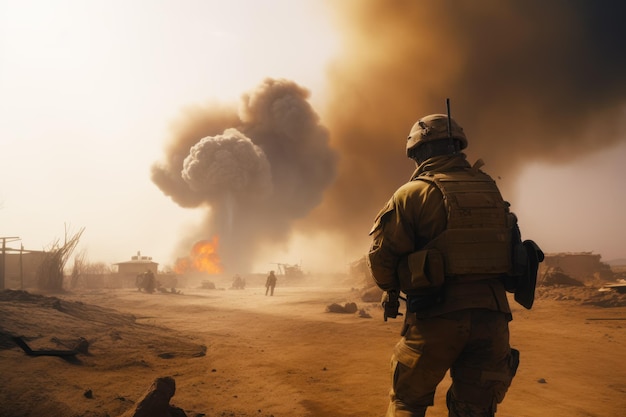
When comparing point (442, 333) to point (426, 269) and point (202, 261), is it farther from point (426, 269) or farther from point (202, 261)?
point (202, 261)

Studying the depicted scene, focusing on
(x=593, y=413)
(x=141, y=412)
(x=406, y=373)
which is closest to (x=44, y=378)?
(x=141, y=412)

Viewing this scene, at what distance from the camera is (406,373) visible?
2.11m

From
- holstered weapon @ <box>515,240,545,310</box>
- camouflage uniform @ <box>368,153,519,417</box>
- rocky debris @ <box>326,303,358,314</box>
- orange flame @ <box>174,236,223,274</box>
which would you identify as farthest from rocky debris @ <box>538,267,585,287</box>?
orange flame @ <box>174,236,223,274</box>

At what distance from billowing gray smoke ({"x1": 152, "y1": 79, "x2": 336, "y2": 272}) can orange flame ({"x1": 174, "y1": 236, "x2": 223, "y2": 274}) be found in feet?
8.55

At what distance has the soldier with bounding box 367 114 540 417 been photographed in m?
2.06

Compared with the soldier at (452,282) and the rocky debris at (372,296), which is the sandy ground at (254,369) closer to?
the soldier at (452,282)

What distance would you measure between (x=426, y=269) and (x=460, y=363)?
587 millimetres

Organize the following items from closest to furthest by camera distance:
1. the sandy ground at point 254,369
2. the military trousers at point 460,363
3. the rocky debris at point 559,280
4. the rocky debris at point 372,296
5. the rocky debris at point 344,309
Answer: the military trousers at point 460,363, the sandy ground at point 254,369, the rocky debris at point 344,309, the rocky debris at point 372,296, the rocky debris at point 559,280

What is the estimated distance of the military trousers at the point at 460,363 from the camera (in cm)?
204

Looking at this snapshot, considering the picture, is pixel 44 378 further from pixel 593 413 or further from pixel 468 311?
pixel 593 413

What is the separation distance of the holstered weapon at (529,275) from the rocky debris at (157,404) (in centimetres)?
280

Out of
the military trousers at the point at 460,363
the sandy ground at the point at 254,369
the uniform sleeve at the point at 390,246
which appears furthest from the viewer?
the sandy ground at the point at 254,369

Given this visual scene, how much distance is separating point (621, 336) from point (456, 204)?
8.83 metres

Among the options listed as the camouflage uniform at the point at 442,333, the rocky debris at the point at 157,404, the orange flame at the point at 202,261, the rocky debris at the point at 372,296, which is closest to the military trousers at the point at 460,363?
the camouflage uniform at the point at 442,333
